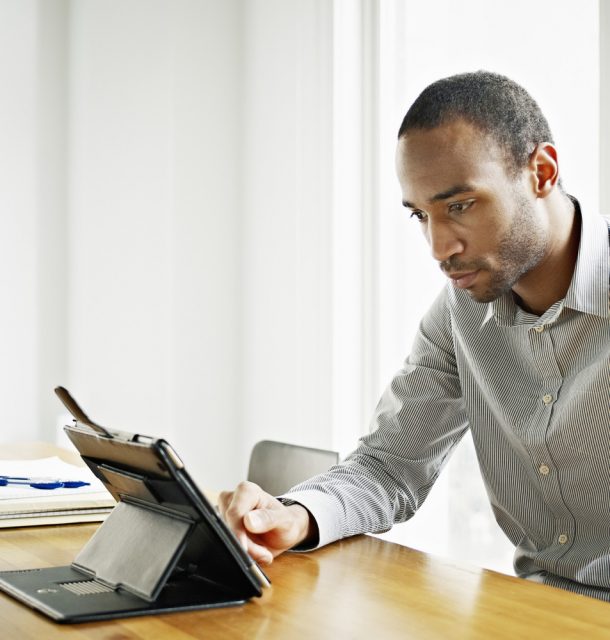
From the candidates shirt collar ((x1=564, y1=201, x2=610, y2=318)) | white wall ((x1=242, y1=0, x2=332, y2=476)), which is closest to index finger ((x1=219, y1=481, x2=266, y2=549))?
shirt collar ((x1=564, y1=201, x2=610, y2=318))

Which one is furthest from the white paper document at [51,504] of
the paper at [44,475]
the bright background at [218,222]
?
the bright background at [218,222]

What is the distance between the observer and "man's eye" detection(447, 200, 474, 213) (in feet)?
4.53

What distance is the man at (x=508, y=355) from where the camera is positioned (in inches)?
54.1

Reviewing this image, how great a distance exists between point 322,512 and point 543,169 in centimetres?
65

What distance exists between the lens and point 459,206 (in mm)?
1386

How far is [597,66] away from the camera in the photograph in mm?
2400

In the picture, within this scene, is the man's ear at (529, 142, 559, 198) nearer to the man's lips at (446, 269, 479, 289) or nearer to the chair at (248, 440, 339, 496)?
the man's lips at (446, 269, 479, 289)

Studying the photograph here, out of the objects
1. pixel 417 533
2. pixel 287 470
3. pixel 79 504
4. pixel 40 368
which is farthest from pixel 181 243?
pixel 79 504

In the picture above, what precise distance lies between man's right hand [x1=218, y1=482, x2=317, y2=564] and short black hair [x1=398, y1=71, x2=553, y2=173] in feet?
2.01

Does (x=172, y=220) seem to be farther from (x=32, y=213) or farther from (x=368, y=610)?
(x=368, y=610)

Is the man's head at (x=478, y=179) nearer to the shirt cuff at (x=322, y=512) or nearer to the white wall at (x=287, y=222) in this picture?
the shirt cuff at (x=322, y=512)

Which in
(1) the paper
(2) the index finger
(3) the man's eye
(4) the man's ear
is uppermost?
(4) the man's ear

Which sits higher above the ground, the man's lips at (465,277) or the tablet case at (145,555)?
the man's lips at (465,277)

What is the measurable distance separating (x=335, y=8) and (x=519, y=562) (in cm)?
232
